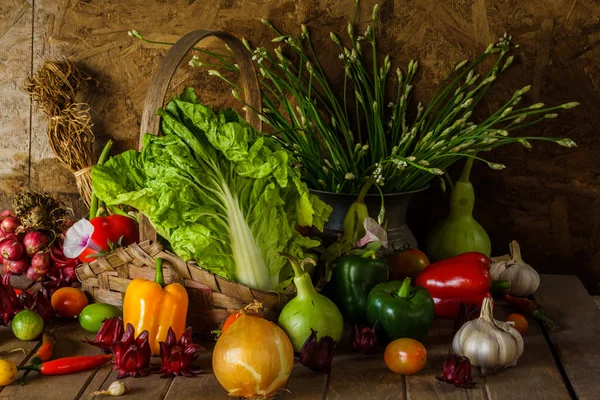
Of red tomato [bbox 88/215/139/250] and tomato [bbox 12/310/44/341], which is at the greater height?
red tomato [bbox 88/215/139/250]

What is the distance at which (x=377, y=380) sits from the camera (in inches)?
63.6

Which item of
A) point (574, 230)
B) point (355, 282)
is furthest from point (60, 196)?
point (574, 230)

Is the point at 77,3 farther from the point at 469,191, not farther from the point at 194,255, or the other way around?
the point at 469,191

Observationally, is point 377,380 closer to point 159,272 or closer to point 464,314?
point 464,314

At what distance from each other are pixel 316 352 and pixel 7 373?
0.67 m

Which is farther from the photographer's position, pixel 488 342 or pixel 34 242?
pixel 34 242

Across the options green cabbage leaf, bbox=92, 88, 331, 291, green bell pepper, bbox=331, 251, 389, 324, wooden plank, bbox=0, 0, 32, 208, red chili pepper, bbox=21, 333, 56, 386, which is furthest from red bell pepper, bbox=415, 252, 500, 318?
wooden plank, bbox=0, 0, 32, 208

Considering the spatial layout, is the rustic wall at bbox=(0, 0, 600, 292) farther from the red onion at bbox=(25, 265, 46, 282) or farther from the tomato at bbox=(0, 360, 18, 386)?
the tomato at bbox=(0, 360, 18, 386)

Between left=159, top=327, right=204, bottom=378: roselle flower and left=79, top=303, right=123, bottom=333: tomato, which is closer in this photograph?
left=159, top=327, right=204, bottom=378: roselle flower

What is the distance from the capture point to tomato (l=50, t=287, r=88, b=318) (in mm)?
1888

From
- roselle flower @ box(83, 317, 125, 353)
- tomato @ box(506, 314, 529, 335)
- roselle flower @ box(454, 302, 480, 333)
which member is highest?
roselle flower @ box(83, 317, 125, 353)

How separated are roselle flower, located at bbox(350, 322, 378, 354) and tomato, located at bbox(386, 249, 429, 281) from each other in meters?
0.40

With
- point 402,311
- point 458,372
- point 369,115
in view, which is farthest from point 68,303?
point 369,115

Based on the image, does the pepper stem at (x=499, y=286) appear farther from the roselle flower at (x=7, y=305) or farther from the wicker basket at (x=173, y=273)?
the roselle flower at (x=7, y=305)
